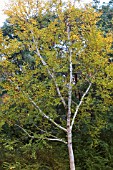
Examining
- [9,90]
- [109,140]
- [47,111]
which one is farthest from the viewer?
[109,140]

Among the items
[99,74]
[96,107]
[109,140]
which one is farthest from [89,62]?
[109,140]

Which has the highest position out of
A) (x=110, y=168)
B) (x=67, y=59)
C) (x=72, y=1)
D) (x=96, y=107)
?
(x=72, y=1)

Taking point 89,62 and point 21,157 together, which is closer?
point 89,62

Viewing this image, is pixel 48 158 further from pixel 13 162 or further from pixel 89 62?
pixel 89 62

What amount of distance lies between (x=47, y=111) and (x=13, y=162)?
1.65 meters

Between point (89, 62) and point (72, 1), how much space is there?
1.59m

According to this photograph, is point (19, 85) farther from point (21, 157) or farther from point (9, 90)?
point (21, 157)

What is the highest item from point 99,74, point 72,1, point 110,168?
point 72,1

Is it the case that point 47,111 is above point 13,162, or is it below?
above

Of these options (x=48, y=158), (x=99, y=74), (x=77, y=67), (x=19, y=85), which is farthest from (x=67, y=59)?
(x=48, y=158)

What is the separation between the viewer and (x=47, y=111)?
6.78 m

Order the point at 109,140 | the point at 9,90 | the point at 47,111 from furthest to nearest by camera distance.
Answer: the point at 109,140 → the point at 47,111 → the point at 9,90

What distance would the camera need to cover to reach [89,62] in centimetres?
655

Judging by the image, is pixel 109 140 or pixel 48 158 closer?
pixel 48 158
